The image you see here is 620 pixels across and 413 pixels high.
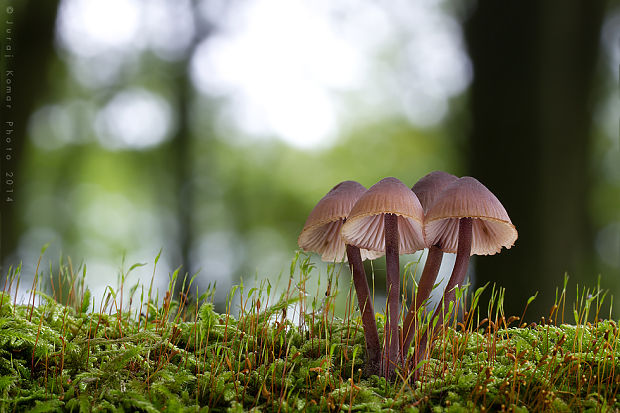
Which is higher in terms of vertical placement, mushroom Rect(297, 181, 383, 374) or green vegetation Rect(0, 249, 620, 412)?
mushroom Rect(297, 181, 383, 374)

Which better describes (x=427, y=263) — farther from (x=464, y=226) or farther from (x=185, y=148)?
(x=185, y=148)

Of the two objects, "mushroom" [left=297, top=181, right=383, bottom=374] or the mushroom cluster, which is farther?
"mushroom" [left=297, top=181, right=383, bottom=374]

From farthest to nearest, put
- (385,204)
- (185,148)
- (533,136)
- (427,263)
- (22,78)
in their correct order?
(185,148) → (22,78) → (533,136) → (427,263) → (385,204)

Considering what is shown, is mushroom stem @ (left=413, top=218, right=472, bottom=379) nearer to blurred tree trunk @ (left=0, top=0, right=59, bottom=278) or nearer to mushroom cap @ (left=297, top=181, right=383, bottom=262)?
mushroom cap @ (left=297, top=181, right=383, bottom=262)

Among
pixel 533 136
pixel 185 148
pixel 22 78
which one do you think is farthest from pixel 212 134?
pixel 533 136

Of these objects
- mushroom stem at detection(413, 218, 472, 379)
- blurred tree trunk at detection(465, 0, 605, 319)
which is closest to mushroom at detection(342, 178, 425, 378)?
mushroom stem at detection(413, 218, 472, 379)
